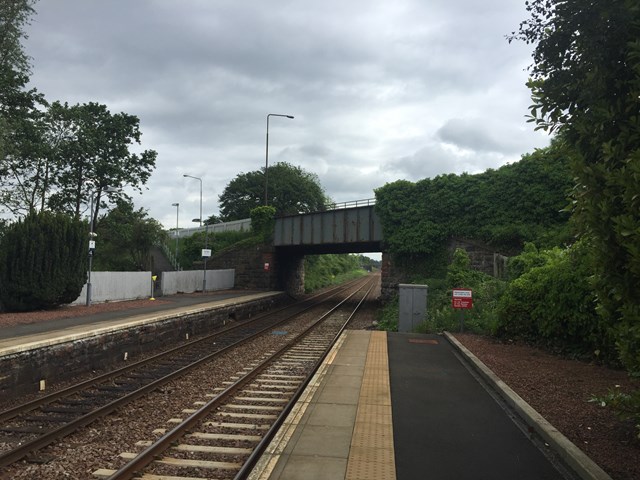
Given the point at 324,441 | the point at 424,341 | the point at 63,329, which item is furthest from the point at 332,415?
the point at 63,329

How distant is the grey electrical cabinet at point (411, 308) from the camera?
1775 cm

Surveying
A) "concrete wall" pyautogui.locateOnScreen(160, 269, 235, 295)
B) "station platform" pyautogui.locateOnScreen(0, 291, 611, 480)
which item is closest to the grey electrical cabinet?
"station platform" pyautogui.locateOnScreen(0, 291, 611, 480)

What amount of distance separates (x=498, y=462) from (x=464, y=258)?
18881 millimetres

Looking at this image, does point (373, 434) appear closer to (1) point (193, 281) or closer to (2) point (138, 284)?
(2) point (138, 284)

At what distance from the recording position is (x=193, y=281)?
35.4 metres

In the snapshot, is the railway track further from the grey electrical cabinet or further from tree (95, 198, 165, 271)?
tree (95, 198, 165, 271)

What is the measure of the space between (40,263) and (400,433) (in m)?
17.9

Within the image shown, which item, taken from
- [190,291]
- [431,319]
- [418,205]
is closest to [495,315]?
[431,319]

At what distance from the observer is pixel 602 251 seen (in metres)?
4.96

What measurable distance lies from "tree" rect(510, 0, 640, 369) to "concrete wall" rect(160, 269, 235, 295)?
29.0 meters

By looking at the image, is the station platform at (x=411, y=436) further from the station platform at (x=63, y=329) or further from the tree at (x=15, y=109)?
the tree at (x=15, y=109)

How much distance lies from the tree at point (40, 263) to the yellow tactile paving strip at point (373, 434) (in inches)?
597

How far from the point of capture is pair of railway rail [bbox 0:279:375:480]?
590cm

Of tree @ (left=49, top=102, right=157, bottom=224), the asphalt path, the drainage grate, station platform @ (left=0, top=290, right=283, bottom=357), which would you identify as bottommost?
the drainage grate
